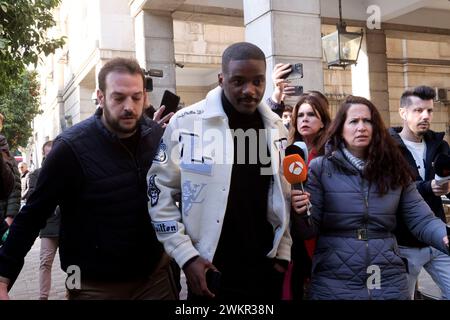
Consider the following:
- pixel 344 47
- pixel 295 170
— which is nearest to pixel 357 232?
pixel 295 170

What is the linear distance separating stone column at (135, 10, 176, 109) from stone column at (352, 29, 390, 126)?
13.6 ft

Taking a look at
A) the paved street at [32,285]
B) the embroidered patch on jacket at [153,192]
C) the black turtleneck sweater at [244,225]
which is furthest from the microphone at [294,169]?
the paved street at [32,285]

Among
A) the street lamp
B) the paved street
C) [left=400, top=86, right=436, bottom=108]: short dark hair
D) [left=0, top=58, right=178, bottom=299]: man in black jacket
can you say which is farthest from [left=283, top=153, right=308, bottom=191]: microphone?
the street lamp

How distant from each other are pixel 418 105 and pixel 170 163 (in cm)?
227

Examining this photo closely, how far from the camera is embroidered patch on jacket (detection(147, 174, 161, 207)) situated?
7.98 feet

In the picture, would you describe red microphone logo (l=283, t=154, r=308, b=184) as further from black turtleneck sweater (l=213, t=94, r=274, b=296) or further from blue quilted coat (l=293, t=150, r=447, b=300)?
blue quilted coat (l=293, t=150, r=447, b=300)

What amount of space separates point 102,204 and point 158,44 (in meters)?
7.50

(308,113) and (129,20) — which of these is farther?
(129,20)

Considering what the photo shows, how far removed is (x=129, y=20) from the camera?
13.2m

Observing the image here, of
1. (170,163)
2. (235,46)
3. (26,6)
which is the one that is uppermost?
(26,6)

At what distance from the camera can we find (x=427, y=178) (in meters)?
3.80

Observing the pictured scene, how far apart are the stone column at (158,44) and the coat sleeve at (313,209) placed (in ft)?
22.4
